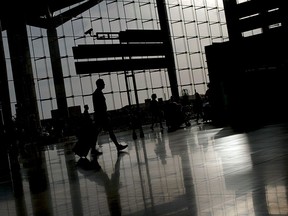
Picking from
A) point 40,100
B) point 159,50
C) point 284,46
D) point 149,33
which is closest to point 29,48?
point 40,100

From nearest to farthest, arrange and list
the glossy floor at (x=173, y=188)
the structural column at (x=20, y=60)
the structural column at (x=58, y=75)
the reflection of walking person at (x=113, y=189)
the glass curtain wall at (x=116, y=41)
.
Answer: the glossy floor at (x=173, y=188)
the reflection of walking person at (x=113, y=189)
the structural column at (x=20, y=60)
the structural column at (x=58, y=75)
the glass curtain wall at (x=116, y=41)

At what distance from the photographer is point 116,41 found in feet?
89.1

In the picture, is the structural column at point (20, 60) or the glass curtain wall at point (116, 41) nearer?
the structural column at point (20, 60)

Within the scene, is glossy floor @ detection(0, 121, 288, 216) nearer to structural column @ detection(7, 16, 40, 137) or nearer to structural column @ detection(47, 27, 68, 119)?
structural column @ detection(7, 16, 40, 137)

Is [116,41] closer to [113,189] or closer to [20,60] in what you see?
[20,60]

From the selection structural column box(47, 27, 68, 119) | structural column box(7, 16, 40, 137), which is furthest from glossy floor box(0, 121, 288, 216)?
structural column box(47, 27, 68, 119)

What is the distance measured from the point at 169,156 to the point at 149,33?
884 cm

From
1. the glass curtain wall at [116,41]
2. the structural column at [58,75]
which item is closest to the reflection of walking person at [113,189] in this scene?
the glass curtain wall at [116,41]

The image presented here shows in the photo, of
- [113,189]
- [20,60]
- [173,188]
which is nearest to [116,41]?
[20,60]

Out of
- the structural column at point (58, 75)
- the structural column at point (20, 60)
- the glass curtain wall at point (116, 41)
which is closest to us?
the structural column at point (20, 60)

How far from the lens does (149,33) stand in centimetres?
1452

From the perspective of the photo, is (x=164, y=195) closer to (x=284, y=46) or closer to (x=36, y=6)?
(x=284, y=46)

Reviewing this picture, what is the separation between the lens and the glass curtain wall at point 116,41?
1029 inches

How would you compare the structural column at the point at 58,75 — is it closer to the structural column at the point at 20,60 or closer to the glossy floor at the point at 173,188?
the structural column at the point at 20,60
